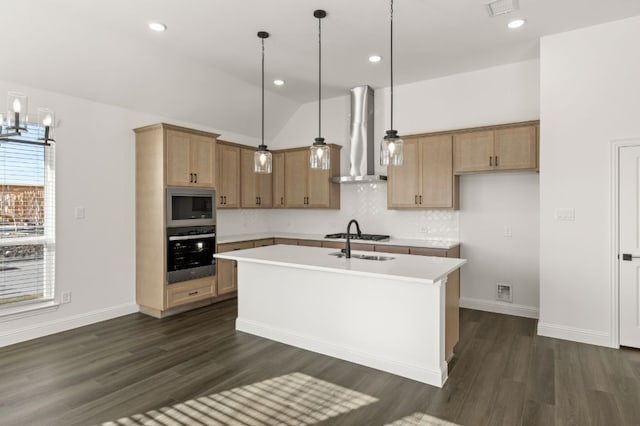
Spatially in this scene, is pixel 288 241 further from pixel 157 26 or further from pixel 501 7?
pixel 501 7

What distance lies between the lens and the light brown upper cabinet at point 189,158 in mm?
4527

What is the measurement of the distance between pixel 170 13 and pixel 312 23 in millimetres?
1270

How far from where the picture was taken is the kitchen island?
2881mm

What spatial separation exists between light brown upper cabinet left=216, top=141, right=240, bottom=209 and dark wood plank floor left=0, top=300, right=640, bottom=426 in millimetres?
2052

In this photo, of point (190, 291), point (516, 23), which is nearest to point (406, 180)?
point (516, 23)

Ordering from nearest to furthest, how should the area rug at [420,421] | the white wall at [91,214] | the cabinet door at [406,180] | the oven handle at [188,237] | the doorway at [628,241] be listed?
the area rug at [420,421] → the doorway at [628,241] → the white wall at [91,214] → the oven handle at [188,237] → the cabinet door at [406,180]

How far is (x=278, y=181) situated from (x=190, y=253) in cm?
211

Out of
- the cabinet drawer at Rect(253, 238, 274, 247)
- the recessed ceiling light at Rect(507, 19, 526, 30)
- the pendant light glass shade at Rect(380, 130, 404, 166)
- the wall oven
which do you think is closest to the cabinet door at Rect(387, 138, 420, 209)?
the recessed ceiling light at Rect(507, 19, 526, 30)

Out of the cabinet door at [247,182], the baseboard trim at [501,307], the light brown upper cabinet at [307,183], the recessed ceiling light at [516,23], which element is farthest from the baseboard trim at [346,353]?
the recessed ceiling light at [516,23]

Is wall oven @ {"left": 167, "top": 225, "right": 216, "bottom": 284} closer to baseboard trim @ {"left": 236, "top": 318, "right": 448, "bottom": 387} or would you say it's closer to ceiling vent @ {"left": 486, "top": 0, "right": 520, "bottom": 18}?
baseboard trim @ {"left": 236, "top": 318, "right": 448, "bottom": 387}

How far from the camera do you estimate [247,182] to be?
19.4 ft

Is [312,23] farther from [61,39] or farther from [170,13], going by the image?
[61,39]

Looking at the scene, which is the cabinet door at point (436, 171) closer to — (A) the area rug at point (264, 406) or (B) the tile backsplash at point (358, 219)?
(B) the tile backsplash at point (358, 219)

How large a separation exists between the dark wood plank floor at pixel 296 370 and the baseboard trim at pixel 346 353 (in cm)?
7
